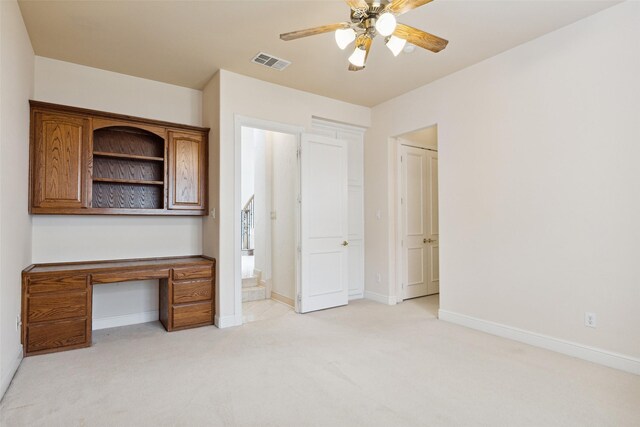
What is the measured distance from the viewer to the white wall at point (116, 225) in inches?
142

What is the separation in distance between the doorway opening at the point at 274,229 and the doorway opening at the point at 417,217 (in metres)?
1.54

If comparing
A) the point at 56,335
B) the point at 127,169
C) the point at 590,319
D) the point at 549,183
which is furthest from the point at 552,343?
the point at 127,169

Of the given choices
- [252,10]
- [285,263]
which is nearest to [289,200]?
[285,263]

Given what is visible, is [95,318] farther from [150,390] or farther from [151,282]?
[150,390]

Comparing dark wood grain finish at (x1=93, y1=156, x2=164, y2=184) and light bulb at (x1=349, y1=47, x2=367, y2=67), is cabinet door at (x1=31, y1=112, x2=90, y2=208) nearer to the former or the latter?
dark wood grain finish at (x1=93, y1=156, x2=164, y2=184)

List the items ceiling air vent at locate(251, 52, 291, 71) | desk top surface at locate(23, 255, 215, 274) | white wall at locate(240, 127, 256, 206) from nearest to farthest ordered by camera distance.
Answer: desk top surface at locate(23, 255, 215, 274) → ceiling air vent at locate(251, 52, 291, 71) → white wall at locate(240, 127, 256, 206)

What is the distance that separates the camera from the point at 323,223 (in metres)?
4.59

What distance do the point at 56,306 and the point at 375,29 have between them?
3557 millimetres

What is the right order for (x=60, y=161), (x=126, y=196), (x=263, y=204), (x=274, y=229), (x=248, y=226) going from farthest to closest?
(x=248, y=226)
(x=263, y=204)
(x=274, y=229)
(x=126, y=196)
(x=60, y=161)

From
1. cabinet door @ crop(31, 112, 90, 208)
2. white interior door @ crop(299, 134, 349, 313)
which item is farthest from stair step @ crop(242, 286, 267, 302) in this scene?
cabinet door @ crop(31, 112, 90, 208)

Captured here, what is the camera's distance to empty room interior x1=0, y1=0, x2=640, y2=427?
237 cm

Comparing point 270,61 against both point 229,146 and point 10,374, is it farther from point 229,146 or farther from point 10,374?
point 10,374

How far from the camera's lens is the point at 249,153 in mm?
8719

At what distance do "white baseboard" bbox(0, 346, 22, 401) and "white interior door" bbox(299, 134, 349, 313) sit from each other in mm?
2716
